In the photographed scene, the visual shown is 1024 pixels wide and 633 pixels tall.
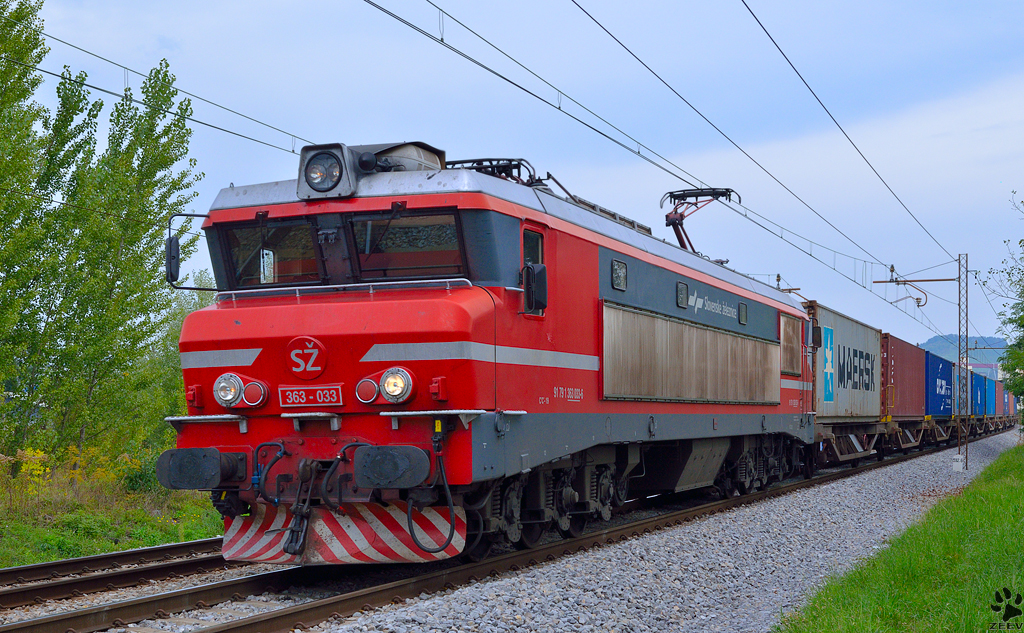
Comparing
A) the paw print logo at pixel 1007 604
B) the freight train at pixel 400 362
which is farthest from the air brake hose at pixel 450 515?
the paw print logo at pixel 1007 604

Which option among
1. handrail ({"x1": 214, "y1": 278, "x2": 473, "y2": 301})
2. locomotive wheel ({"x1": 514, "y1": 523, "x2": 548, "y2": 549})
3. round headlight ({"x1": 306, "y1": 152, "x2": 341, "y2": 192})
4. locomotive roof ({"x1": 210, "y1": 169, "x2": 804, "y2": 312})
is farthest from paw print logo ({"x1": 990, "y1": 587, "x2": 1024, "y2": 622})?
round headlight ({"x1": 306, "y1": 152, "x2": 341, "y2": 192})

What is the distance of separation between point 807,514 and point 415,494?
27.6 feet

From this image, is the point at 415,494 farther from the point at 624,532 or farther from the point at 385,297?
the point at 624,532

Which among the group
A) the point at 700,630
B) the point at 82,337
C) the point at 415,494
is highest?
the point at 82,337

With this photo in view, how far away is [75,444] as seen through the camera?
18016 mm

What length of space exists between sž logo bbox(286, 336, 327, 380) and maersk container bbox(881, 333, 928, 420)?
81.0 feet

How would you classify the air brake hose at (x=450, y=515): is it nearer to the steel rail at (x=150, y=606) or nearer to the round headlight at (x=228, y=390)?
the steel rail at (x=150, y=606)

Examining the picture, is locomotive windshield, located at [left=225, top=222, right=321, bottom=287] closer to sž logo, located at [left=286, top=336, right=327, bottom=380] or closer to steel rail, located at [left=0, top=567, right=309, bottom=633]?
sž logo, located at [left=286, top=336, right=327, bottom=380]

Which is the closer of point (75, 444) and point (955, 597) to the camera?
point (955, 597)

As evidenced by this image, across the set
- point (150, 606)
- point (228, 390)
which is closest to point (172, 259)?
point (228, 390)

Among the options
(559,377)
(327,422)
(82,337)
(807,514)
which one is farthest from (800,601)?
(82,337)

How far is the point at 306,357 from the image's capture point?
8.40 meters

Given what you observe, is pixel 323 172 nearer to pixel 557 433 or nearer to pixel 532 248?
pixel 532 248

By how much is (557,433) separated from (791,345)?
10.5m
